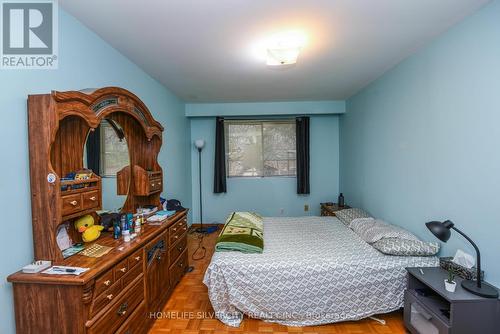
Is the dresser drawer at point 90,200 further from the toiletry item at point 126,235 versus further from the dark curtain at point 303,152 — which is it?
the dark curtain at point 303,152

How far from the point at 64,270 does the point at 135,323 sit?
725mm

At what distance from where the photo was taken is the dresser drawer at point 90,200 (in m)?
1.50

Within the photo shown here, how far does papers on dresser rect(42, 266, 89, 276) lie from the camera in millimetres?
1242

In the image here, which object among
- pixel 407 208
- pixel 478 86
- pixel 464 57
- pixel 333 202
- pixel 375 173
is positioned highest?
pixel 464 57

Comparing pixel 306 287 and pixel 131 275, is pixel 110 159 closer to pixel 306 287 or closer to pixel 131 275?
pixel 131 275

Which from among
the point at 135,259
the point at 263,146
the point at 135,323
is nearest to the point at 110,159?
the point at 135,259

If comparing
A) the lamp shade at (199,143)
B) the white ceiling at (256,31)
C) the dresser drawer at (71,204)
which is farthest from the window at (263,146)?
the dresser drawer at (71,204)

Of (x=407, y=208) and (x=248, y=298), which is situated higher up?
(x=407, y=208)

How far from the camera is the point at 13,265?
128 centimetres

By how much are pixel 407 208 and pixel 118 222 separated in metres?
2.81

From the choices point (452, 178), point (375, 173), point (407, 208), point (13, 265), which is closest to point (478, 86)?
point (452, 178)

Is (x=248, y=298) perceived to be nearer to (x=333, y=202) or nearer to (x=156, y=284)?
(x=156, y=284)

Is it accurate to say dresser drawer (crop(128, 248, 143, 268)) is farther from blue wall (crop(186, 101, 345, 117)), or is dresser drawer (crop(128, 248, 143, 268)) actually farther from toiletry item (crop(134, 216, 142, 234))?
blue wall (crop(186, 101, 345, 117))

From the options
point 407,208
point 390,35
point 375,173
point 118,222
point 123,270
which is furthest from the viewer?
point 375,173
